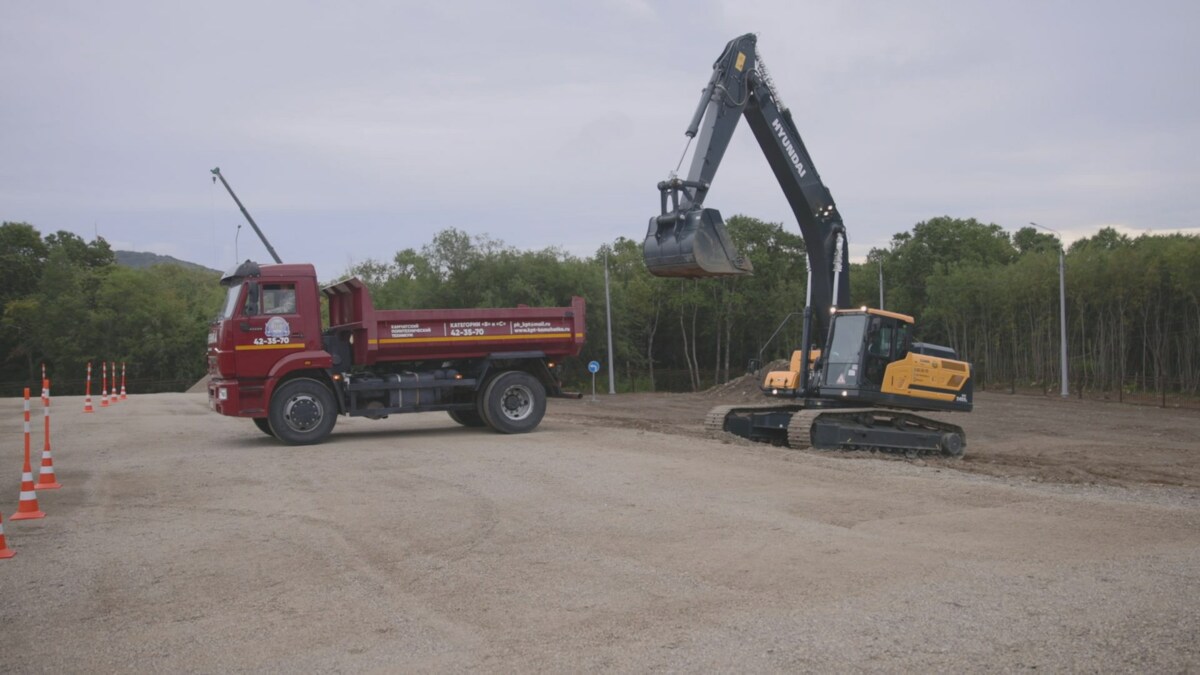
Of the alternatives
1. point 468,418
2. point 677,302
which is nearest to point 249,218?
point 468,418

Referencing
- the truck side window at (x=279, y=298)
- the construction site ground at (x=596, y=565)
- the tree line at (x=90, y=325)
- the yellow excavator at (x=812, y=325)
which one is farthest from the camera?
the tree line at (x=90, y=325)

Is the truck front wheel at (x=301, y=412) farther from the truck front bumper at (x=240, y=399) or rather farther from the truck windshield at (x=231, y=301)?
the truck windshield at (x=231, y=301)

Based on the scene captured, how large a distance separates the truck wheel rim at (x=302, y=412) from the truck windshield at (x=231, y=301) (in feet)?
5.72

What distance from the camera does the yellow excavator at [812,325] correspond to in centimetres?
1564

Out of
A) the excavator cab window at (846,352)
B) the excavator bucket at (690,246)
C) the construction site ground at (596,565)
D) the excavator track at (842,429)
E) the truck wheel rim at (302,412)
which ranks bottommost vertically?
the construction site ground at (596,565)

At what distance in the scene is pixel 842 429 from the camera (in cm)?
1616

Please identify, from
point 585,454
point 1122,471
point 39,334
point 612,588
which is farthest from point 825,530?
point 39,334

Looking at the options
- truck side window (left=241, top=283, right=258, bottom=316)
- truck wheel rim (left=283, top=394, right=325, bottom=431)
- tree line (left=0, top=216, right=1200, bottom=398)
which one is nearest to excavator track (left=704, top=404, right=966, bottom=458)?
truck wheel rim (left=283, top=394, right=325, bottom=431)

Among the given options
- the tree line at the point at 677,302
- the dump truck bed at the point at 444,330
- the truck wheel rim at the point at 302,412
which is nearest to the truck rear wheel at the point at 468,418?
the dump truck bed at the point at 444,330

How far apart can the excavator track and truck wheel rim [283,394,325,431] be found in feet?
Result: 22.7

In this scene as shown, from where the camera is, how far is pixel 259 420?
58.3ft

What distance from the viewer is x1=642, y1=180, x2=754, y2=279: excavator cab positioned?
1510cm

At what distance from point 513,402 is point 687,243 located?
16.0ft

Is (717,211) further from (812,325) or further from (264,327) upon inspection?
(264,327)
